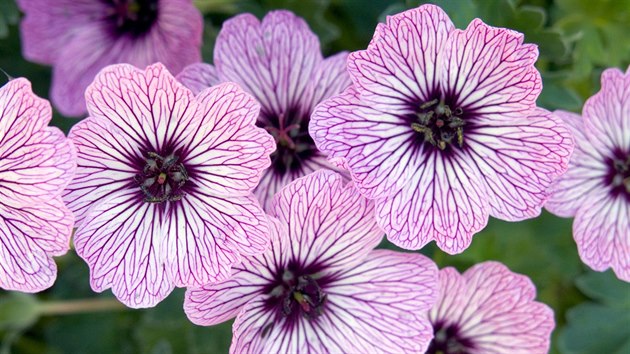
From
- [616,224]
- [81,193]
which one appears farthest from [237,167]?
[616,224]

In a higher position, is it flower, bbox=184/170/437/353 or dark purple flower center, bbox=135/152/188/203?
dark purple flower center, bbox=135/152/188/203

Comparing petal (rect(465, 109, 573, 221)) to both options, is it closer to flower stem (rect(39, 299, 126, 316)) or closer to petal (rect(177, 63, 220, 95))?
petal (rect(177, 63, 220, 95))

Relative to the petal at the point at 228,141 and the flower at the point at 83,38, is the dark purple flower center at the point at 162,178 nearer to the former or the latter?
the petal at the point at 228,141

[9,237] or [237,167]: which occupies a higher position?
[237,167]

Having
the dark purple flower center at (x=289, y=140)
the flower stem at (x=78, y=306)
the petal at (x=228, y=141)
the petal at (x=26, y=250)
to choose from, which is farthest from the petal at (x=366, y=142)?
the flower stem at (x=78, y=306)

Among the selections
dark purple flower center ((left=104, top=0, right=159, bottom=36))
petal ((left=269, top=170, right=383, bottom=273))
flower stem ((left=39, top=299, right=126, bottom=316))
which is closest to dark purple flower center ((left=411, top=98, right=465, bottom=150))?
petal ((left=269, top=170, right=383, bottom=273))

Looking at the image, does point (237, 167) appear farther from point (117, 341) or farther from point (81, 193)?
point (117, 341)
